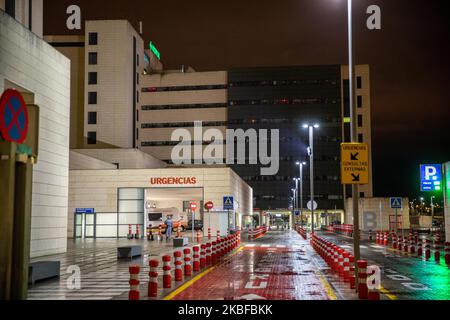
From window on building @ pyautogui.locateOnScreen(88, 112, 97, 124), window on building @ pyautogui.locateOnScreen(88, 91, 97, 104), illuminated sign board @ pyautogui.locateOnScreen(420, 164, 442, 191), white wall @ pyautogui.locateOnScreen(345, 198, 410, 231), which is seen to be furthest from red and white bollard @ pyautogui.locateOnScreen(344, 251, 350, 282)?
window on building @ pyautogui.locateOnScreen(88, 91, 97, 104)

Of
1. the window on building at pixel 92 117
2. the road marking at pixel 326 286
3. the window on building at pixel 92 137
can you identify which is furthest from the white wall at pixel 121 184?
the window on building at pixel 92 117

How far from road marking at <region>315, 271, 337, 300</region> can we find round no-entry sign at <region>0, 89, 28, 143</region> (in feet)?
29.1

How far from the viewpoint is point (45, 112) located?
2978 cm

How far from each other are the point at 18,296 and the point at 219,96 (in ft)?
393

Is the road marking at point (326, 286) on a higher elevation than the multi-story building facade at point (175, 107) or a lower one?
A: lower

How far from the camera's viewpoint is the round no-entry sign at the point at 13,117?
6.18 m

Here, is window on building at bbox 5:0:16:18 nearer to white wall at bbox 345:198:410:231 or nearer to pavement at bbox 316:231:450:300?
pavement at bbox 316:231:450:300

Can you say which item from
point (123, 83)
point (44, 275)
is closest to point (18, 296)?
point (44, 275)

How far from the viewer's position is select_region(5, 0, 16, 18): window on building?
3061 cm

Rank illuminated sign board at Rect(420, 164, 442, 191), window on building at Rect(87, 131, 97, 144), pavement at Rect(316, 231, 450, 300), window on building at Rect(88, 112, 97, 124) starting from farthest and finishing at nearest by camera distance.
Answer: window on building at Rect(88, 112, 97, 124) < window on building at Rect(87, 131, 97, 144) < illuminated sign board at Rect(420, 164, 442, 191) < pavement at Rect(316, 231, 450, 300)

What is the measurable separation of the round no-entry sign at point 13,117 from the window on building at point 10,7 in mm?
26602

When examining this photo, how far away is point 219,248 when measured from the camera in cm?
2628

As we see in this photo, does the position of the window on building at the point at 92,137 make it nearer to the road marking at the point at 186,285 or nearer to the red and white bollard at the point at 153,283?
the road marking at the point at 186,285
